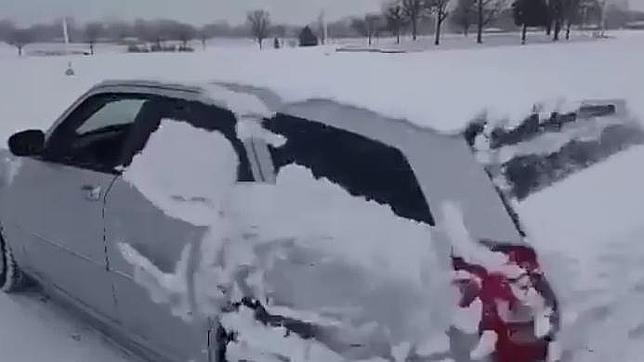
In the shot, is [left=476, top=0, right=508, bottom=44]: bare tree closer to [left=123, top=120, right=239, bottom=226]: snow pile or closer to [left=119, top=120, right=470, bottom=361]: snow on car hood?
[left=123, top=120, right=239, bottom=226]: snow pile

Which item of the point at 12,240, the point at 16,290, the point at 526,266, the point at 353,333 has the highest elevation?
the point at 526,266

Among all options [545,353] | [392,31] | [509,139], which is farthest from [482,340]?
[392,31]

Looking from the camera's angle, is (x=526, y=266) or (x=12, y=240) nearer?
(x=526, y=266)

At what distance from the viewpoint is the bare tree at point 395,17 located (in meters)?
15.9

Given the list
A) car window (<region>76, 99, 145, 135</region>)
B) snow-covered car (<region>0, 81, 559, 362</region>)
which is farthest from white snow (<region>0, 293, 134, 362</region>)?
car window (<region>76, 99, 145, 135</region>)

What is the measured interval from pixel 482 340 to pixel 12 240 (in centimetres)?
295

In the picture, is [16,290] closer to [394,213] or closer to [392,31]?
[394,213]

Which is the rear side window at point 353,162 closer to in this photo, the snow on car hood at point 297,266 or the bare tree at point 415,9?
the snow on car hood at point 297,266

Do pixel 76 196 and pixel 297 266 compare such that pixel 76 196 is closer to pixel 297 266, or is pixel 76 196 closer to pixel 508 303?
pixel 297 266

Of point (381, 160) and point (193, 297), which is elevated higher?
point (381, 160)

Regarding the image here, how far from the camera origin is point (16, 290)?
4.40 m

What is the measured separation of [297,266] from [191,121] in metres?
0.89

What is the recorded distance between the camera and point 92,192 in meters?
3.37

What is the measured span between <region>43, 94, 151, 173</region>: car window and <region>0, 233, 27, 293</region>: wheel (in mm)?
745
